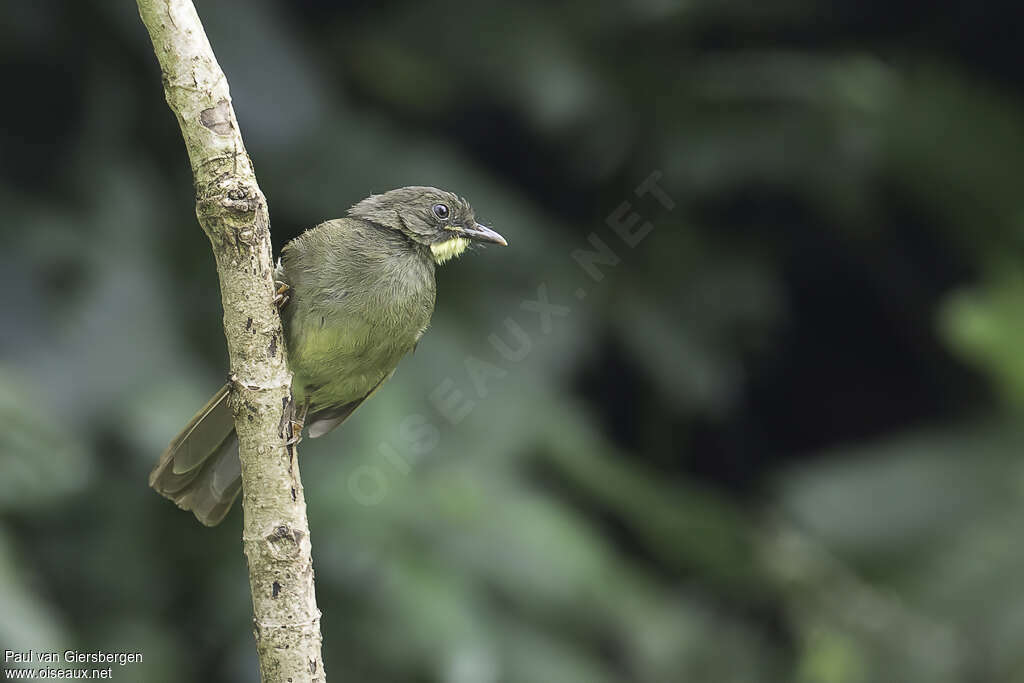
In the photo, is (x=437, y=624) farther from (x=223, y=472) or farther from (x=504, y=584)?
(x=223, y=472)

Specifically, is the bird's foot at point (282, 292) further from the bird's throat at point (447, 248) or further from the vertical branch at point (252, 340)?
the vertical branch at point (252, 340)

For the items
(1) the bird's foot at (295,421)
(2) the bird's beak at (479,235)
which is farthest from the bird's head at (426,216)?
(1) the bird's foot at (295,421)

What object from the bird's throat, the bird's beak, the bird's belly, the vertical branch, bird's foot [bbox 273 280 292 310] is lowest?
the vertical branch

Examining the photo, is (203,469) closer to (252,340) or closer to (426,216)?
(426,216)

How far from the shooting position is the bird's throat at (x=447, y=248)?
3.66 m

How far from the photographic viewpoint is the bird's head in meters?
3.62

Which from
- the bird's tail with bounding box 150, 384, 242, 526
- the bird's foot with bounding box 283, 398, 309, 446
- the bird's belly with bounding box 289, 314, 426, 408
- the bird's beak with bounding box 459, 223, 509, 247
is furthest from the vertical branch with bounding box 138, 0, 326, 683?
the bird's beak with bounding box 459, 223, 509, 247

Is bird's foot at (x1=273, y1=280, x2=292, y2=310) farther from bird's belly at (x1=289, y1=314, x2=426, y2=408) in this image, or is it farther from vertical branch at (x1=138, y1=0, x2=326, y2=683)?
vertical branch at (x1=138, y1=0, x2=326, y2=683)

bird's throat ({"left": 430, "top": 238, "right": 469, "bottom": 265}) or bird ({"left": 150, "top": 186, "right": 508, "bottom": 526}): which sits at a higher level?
bird's throat ({"left": 430, "top": 238, "right": 469, "bottom": 265})

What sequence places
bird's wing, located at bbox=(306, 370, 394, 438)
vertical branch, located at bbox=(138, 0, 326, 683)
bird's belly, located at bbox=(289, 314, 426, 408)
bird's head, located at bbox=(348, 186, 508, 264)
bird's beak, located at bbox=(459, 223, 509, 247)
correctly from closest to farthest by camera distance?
vertical branch, located at bbox=(138, 0, 326, 683)
bird's belly, located at bbox=(289, 314, 426, 408)
bird's head, located at bbox=(348, 186, 508, 264)
bird's beak, located at bbox=(459, 223, 509, 247)
bird's wing, located at bbox=(306, 370, 394, 438)

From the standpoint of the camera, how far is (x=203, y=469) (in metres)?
3.46

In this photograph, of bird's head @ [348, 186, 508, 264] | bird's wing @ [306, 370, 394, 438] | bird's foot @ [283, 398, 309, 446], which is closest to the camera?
bird's foot @ [283, 398, 309, 446]

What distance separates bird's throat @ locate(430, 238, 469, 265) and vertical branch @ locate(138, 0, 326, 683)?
1.16 meters

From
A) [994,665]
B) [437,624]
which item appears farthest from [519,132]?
[994,665]
